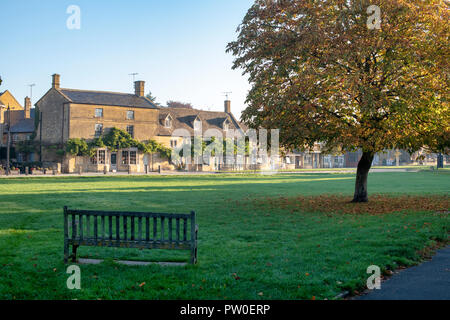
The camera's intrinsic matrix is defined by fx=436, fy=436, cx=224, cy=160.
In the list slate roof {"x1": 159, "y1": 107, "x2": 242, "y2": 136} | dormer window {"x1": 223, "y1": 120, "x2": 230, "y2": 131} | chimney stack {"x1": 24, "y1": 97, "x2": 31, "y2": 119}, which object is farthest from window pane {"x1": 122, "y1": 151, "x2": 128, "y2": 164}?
chimney stack {"x1": 24, "y1": 97, "x2": 31, "y2": 119}

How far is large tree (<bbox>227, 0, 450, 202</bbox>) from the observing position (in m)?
15.2

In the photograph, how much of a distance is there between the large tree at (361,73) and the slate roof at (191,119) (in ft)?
161

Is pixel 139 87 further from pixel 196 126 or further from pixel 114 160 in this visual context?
pixel 114 160

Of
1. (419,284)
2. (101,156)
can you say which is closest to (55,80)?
(101,156)

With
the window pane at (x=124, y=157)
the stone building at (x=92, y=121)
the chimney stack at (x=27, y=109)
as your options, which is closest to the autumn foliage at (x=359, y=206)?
the stone building at (x=92, y=121)

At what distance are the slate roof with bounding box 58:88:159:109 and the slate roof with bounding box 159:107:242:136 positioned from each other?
4.17m

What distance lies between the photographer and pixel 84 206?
17672mm

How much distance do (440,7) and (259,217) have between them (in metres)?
10.2

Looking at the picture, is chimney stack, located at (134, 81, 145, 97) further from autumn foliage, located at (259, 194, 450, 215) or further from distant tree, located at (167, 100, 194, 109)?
autumn foliage, located at (259, 194, 450, 215)

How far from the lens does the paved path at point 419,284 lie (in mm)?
6391

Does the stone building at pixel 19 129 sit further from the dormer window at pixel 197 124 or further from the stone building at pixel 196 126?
the dormer window at pixel 197 124
